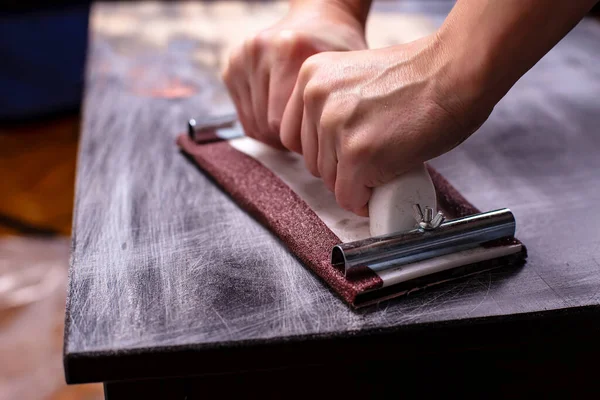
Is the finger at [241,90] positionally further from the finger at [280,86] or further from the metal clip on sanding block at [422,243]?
the metal clip on sanding block at [422,243]

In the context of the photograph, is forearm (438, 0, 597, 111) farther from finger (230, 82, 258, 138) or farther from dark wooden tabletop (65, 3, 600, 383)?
finger (230, 82, 258, 138)

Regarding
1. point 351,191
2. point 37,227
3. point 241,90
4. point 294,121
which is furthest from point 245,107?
point 37,227

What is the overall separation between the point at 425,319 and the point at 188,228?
0.88 feet

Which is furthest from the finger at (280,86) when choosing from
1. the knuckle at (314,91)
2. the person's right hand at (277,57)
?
the knuckle at (314,91)

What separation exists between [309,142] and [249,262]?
0.48 feet

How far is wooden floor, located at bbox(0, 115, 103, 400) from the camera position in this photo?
53.0 inches

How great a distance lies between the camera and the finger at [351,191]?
64cm

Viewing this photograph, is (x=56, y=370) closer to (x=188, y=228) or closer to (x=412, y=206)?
(x=188, y=228)

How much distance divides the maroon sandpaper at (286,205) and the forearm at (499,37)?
0.53ft

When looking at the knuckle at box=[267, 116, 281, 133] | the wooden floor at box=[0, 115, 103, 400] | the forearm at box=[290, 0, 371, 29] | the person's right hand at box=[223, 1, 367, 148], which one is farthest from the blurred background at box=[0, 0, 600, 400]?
the knuckle at box=[267, 116, 281, 133]

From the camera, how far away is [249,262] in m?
0.63

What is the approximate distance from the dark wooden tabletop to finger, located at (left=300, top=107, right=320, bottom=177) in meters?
0.09

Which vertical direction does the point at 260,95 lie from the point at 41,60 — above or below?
above

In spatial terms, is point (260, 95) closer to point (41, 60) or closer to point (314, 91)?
point (314, 91)
